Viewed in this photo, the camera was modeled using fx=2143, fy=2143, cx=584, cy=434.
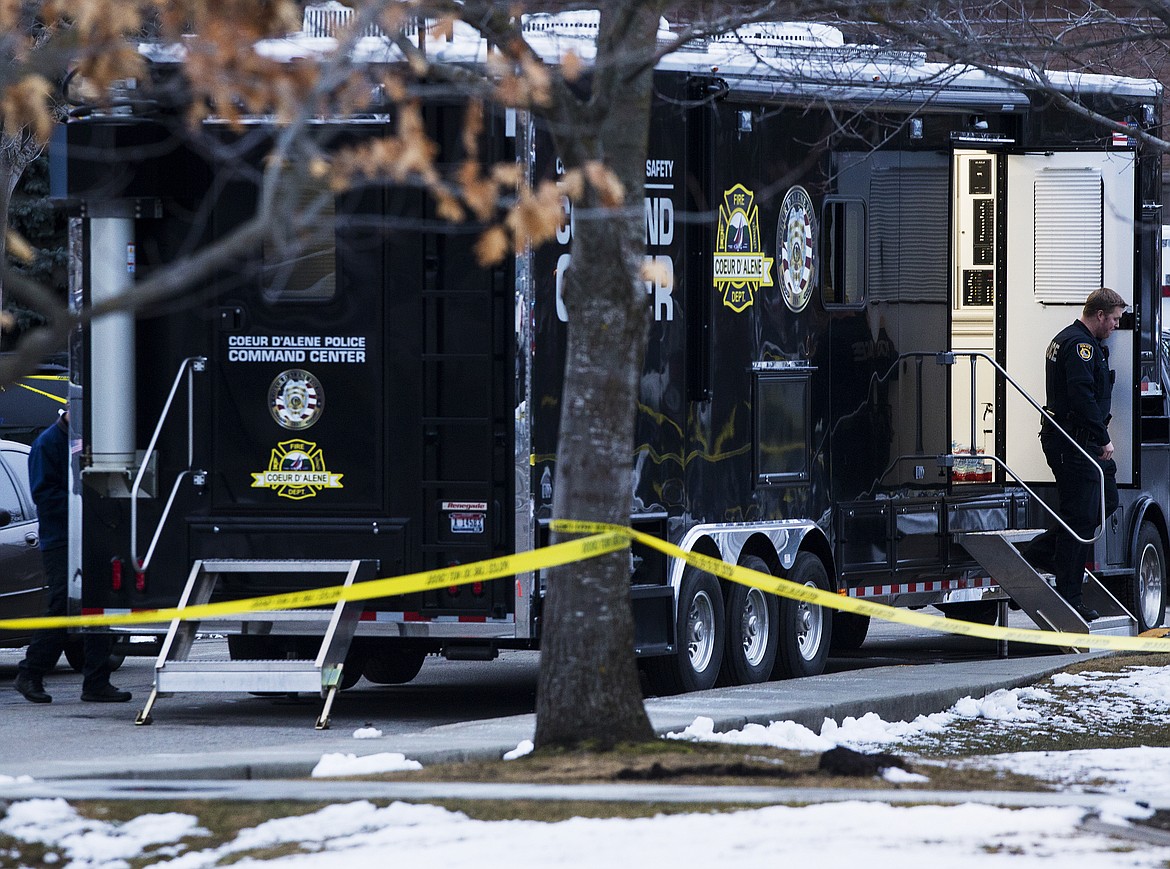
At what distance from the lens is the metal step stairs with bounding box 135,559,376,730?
11.1m

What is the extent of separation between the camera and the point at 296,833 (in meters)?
7.11

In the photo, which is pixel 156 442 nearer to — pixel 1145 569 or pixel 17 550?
pixel 17 550

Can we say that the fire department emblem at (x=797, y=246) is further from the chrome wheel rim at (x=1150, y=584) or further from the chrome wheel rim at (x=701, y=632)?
the chrome wheel rim at (x=1150, y=584)

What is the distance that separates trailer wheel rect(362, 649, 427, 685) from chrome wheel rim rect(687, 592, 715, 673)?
1.80m

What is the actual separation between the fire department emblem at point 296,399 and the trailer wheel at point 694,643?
2268 millimetres

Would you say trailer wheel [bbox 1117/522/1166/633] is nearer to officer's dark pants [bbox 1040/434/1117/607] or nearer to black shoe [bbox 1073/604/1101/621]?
black shoe [bbox 1073/604/1101/621]

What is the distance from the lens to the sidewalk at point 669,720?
27.9ft

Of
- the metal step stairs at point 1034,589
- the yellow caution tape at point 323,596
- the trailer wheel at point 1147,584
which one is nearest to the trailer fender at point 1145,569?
the trailer wheel at point 1147,584

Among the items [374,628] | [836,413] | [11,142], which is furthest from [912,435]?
[11,142]

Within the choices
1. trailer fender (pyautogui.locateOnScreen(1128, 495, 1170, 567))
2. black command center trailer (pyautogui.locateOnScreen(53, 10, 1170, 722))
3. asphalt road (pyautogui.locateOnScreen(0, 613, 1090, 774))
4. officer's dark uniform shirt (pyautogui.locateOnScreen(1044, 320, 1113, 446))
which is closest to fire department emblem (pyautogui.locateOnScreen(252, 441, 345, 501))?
black command center trailer (pyautogui.locateOnScreen(53, 10, 1170, 722))

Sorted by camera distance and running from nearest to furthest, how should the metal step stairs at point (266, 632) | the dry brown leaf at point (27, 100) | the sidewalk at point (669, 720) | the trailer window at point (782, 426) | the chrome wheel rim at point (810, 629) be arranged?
the dry brown leaf at point (27, 100) < the sidewalk at point (669, 720) < the metal step stairs at point (266, 632) < the trailer window at point (782, 426) < the chrome wheel rim at point (810, 629)

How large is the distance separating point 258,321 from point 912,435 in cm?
480

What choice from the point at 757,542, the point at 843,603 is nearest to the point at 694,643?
the point at 757,542

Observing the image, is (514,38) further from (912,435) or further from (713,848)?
(912,435)
